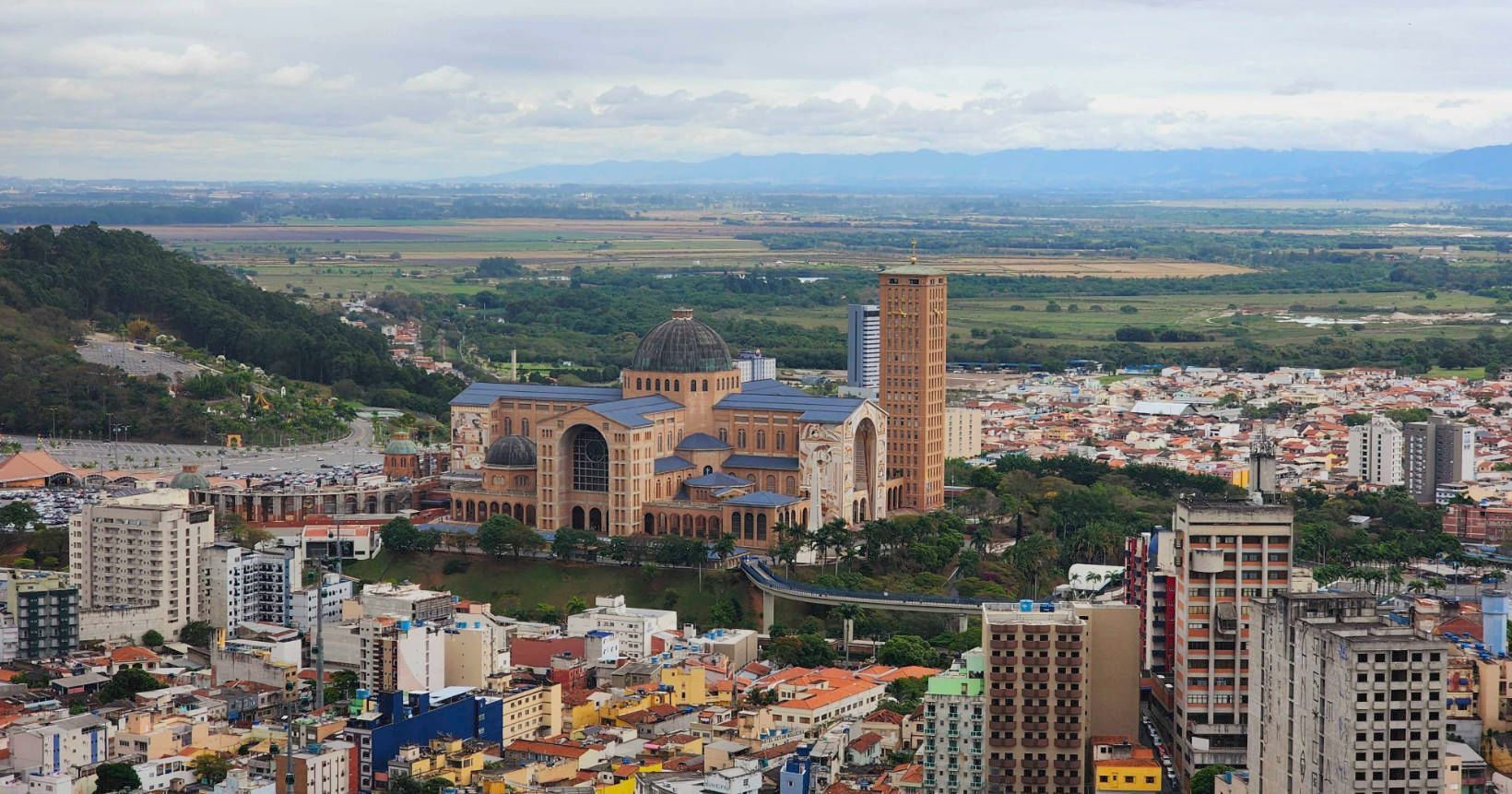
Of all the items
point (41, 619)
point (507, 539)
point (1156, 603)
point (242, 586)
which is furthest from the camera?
point (507, 539)

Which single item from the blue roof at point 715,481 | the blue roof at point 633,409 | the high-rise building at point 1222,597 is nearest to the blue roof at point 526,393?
the blue roof at point 633,409

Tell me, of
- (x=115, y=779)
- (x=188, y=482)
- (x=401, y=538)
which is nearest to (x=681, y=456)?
(x=401, y=538)

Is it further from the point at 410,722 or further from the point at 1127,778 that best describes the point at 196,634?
the point at 1127,778

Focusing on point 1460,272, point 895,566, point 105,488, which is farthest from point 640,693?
point 1460,272

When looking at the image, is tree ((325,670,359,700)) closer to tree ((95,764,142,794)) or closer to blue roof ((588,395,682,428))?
tree ((95,764,142,794))

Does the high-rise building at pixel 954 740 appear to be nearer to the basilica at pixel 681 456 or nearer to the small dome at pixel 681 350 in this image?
the basilica at pixel 681 456

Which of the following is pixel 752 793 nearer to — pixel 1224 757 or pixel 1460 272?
pixel 1224 757
